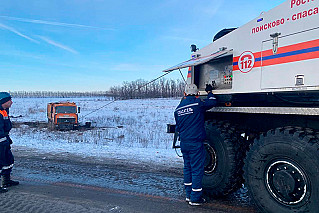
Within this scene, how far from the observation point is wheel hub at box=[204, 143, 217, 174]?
Result: 4.35 m

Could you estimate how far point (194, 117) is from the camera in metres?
4.20

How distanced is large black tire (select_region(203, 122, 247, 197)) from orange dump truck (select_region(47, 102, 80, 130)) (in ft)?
53.1

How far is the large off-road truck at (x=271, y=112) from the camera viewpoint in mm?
2979

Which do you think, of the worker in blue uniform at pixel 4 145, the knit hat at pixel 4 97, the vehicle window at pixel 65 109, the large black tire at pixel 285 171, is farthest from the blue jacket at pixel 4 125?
the vehicle window at pixel 65 109

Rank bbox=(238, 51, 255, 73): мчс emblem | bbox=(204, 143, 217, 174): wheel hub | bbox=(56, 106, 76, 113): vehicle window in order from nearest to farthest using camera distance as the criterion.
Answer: bbox=(238, 51, 255, 73): мчс emblem
bbox=(204, 143, 217, 174): wheel hub
bbox=(56, 106, 76, 113): vehicle window

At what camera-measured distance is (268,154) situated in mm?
3326

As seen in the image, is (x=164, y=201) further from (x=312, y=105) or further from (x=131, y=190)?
(x=312, y=105)

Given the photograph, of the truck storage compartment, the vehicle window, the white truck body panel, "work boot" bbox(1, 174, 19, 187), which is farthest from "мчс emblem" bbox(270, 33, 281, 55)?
the vehicle window

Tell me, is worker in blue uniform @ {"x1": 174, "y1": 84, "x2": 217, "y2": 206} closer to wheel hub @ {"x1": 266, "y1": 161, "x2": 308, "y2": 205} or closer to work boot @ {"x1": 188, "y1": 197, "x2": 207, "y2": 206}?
work boot @ {"x1": 188, "y1": 197, "x2": 207, "y2": 206}

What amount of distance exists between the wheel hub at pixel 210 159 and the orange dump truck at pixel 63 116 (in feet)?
52.9

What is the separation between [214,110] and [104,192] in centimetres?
255

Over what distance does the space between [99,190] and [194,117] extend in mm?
2326

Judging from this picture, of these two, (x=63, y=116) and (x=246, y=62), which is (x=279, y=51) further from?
(x=63, y=116)

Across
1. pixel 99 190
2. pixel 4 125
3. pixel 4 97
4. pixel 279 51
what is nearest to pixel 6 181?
pixel 4 125
